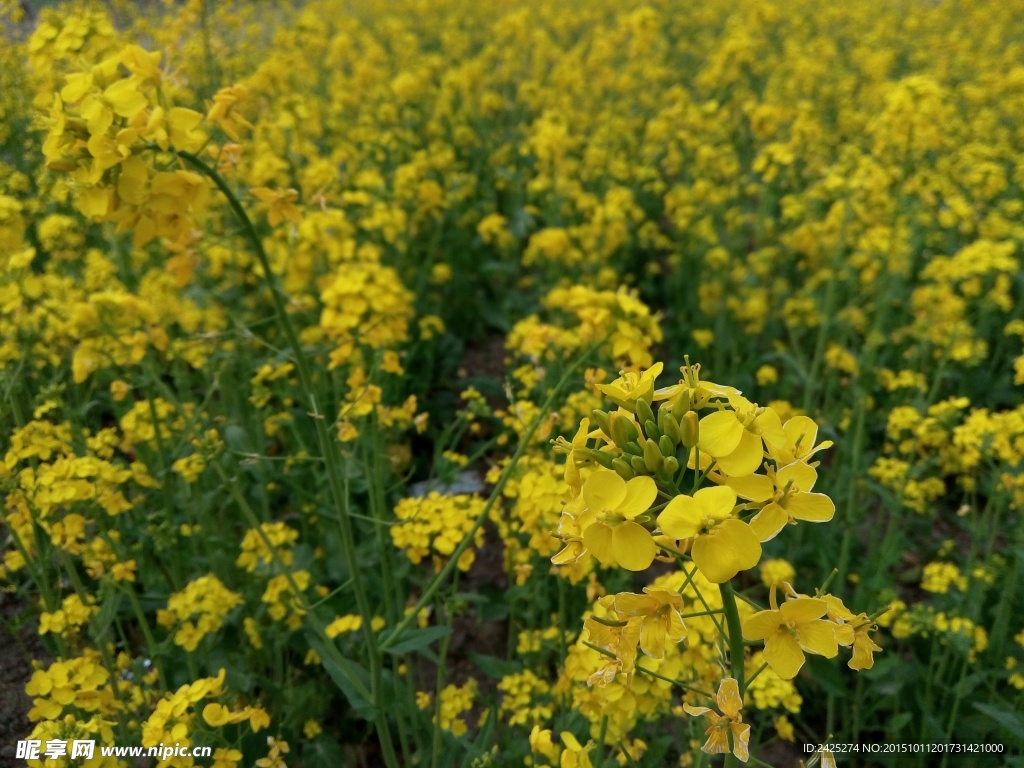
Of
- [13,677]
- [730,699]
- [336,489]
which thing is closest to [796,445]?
[730,699]

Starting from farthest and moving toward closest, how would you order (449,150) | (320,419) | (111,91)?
(449,150)
(320,419)
(111,91)

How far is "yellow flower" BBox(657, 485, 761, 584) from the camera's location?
1.16 metres

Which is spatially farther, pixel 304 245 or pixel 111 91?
pixel 304 245

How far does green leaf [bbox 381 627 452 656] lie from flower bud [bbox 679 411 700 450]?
1268mm

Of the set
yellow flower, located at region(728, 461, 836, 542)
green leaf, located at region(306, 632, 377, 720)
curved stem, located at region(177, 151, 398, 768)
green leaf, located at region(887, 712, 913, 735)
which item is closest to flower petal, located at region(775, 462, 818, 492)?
yellow flower, located at region(728, 461, 836, 542)

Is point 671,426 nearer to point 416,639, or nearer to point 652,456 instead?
point 652,456

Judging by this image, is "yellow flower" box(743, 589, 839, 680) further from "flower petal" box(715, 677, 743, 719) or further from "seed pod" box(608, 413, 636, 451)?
"seed pod" box(608, 413, 636, 451)

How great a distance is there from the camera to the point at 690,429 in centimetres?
122

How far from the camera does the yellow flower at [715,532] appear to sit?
3.79 feet

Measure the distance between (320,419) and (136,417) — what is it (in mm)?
1297

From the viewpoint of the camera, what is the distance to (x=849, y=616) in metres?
1.31

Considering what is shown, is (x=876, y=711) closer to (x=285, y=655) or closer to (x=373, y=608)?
(x=373, y=608)

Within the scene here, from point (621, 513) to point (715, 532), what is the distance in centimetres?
14

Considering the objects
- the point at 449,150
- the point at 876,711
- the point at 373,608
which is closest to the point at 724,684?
the point at 373,608
